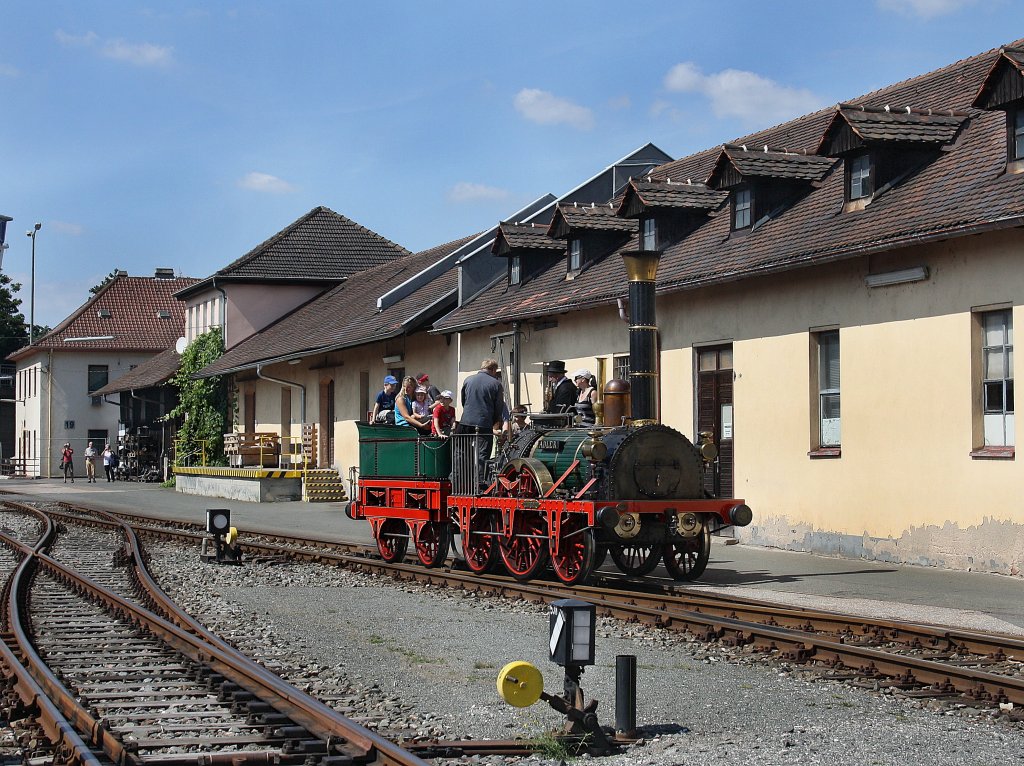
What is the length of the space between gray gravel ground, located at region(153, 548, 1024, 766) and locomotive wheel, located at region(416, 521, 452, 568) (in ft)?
9.87

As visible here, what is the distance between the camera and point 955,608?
11.6 meters

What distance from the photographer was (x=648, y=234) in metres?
21.6

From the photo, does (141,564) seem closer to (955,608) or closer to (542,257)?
(955,608)

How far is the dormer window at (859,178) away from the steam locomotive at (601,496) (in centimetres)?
501

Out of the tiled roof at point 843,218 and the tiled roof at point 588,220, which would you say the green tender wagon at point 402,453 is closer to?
the tiled roof at point 843,218

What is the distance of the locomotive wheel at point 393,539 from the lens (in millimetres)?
16344

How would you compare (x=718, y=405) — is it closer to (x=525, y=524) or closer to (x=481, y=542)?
(x=481, y=542)

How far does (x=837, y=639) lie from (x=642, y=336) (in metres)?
4.39

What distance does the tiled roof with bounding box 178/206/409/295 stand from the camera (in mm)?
42312

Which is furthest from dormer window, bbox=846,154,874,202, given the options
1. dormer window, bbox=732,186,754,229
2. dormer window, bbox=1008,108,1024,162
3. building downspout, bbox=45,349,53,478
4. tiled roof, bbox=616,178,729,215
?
building downspout, bbox=45,349,53,478

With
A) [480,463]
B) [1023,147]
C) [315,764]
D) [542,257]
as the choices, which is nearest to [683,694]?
[315,764]

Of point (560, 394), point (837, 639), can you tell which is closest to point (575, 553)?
point (560, 394)

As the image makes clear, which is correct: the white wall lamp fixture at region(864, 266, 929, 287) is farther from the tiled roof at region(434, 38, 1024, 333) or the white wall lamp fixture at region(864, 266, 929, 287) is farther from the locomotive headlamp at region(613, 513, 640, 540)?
the locomotive headlamp at region(613, 513, 640, 540)

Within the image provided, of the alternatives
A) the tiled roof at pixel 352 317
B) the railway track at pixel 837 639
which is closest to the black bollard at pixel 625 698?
the railway track at pixel 837 639
